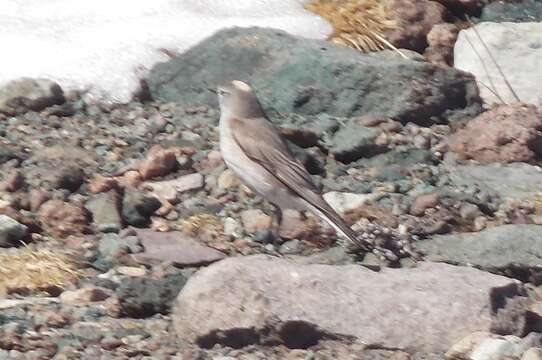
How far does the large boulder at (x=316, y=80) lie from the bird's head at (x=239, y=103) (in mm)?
1146

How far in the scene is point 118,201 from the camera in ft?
28.5

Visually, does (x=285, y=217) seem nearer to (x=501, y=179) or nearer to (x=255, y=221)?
(x=255, y=221)

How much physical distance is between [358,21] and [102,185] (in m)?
3.09

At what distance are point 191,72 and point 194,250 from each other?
8.35 feet

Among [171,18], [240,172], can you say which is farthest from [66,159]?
[171,18]

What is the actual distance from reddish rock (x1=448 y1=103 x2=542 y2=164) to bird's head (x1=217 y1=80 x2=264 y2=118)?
5.28 ft

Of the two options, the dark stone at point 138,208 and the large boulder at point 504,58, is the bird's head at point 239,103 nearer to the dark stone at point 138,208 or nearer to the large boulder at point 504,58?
the dark stone at point 138,208

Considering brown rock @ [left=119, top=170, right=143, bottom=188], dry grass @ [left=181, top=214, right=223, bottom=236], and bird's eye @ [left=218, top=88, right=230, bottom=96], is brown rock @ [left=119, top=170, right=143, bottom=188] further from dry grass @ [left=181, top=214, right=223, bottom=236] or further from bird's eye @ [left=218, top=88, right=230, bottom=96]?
bird's eye @ [left=218, top=88, right=230, bottom=96]

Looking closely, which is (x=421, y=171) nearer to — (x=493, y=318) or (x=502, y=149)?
(x=502, y=149)

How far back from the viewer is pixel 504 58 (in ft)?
35.2

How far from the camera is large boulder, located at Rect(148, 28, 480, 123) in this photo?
10039 millimetres

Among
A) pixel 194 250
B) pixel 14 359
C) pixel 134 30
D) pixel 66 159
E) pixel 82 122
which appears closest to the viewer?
pixel 14 359

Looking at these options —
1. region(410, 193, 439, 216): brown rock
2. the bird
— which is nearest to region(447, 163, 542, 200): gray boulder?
region(410, 193, 439, 216): brown rock

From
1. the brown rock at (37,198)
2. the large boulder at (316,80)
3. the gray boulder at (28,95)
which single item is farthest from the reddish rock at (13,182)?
the large boulder at (316,80)
